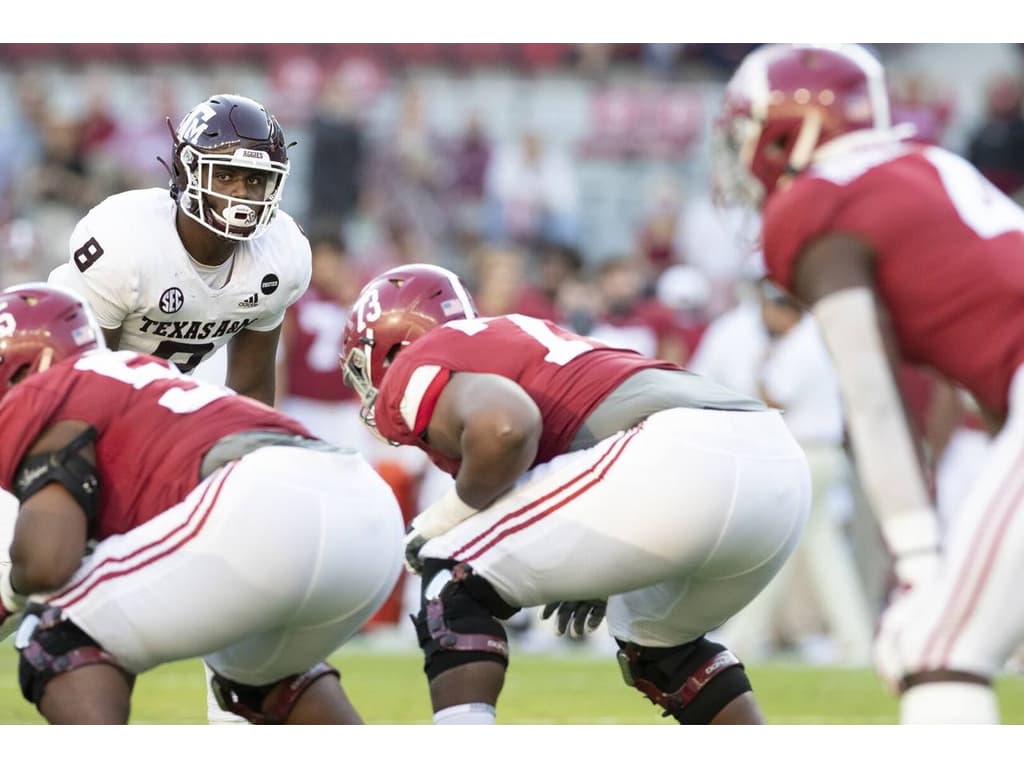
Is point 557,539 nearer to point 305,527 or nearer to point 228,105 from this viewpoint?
point 305,527

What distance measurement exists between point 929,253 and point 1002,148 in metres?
9.24

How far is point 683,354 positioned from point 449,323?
587 centimetres

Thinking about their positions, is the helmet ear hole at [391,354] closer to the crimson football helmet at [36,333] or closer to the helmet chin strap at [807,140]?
the crimson football helmet at [36,333]

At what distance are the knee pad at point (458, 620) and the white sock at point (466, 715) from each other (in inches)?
3.8

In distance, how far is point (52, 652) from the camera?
346 centimetres

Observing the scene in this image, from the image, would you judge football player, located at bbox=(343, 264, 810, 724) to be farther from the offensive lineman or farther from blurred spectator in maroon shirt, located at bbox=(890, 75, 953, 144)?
blurred spectator in maroon shirt, located at bbox=(890, 75, 953, 144)

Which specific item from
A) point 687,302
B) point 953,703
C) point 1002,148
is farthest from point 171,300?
point 1002,148

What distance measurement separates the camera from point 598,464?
12.3 feet

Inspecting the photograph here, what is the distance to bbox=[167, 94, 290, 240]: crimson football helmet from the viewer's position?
478cm

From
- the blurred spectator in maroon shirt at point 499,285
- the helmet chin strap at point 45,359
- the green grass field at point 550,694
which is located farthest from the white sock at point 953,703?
the blurred spectator in maroon shirt at point 499,285

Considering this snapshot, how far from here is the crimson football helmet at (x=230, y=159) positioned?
4781 millimetres

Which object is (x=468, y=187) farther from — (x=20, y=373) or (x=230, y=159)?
(x=20, y=373)

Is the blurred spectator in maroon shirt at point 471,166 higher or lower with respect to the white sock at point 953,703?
lower

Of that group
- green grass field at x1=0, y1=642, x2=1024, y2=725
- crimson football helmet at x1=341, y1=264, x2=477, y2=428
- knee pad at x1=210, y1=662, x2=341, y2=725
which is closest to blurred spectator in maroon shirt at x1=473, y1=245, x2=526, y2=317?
green grass field at x1=0, y1=642, x2=1024, y2=725
